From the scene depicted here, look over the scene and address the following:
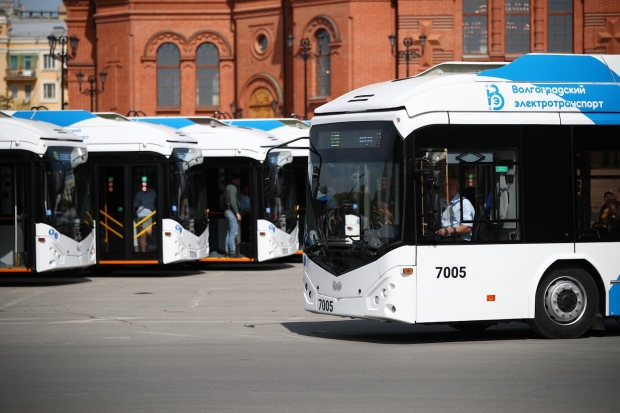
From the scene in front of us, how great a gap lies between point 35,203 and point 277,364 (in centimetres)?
1181

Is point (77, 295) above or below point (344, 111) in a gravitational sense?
below

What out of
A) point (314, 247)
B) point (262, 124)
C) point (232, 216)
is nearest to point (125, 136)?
point (232, 216)

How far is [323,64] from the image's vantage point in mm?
58750

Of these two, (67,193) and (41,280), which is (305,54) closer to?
(41,280)

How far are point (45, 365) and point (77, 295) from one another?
909cm

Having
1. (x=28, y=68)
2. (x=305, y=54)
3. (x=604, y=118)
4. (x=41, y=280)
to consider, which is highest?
(x=28, y=68)

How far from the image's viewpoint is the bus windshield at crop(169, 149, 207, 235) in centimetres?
2530

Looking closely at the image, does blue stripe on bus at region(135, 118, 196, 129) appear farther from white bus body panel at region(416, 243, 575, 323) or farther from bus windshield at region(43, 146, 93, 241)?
white bus body panel at region(416, 243, 575, 323)

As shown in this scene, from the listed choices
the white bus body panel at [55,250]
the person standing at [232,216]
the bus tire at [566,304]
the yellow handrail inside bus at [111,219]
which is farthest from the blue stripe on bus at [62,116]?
the bus tire at [566,304]

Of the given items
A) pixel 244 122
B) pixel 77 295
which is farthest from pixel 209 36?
pixel 77 295

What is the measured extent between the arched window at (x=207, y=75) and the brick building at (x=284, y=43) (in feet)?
0.17

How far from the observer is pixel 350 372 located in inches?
434

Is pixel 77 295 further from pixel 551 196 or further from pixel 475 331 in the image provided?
pixel 551 196

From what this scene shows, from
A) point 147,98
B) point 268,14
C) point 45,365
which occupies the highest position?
point 268,14
